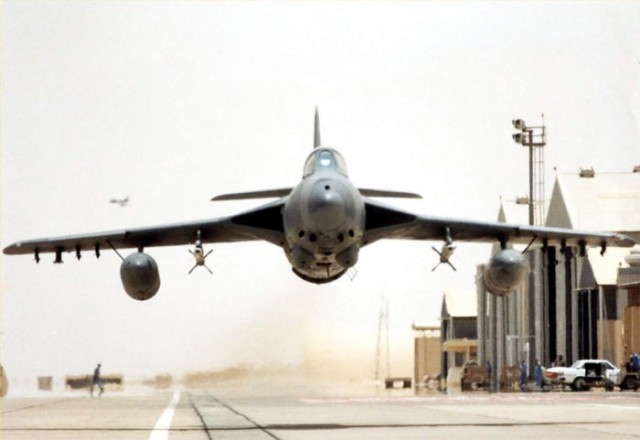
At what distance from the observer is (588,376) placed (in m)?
60.5

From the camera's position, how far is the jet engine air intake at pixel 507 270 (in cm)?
3092

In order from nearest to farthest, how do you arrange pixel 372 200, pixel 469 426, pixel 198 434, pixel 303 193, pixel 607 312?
1. pixel 198 434
2. pixel 469 426
3. pixel 303 193
4. pixel 372 200
5. pixel 607 312

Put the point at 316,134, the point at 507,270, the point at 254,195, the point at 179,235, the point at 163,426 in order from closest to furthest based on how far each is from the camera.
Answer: the point at 163,426 < the point at 507,270 < the point at 254,195 < the point at 179,235 < the point at 316,134

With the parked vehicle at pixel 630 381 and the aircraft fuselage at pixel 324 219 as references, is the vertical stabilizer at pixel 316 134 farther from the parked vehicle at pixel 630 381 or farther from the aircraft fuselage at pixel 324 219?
the parked vehicle at pixel 630 381

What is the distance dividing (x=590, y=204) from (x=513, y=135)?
39.0 feet

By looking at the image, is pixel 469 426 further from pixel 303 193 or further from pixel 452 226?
pixel 452 226

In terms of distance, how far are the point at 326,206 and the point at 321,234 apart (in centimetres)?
114

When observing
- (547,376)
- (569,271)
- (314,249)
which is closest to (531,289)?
(569,271)

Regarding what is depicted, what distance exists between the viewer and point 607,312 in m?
70.2

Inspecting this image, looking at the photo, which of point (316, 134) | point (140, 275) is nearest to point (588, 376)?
point (316, 134)

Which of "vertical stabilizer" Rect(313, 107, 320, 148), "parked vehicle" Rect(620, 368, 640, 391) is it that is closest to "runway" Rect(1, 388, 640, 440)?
"vertical stabilizer" Rect(313, 107, 320, 148)

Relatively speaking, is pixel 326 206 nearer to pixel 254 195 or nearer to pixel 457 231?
pixel 254 195

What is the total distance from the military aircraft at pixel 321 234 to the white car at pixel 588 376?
2464 cm

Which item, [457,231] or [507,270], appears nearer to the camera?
[507,270]
